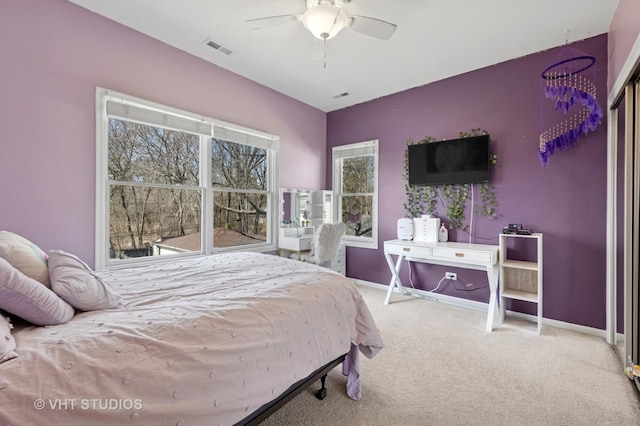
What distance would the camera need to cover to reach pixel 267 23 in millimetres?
2145

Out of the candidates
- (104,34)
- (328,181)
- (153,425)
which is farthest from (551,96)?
(104,34)

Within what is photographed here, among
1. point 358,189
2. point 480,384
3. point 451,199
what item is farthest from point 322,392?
point 358,189

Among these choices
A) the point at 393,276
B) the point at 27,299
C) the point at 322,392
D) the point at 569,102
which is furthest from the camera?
the point at 393,276

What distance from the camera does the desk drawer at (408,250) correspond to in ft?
10.6

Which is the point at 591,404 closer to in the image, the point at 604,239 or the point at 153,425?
the point at 604,239

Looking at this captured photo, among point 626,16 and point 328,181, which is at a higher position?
point 626,16

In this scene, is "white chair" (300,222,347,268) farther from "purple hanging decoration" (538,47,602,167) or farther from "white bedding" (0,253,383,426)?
"purple hanging decoration" (538,47,602,167)

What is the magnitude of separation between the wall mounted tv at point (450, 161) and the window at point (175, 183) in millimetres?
1935

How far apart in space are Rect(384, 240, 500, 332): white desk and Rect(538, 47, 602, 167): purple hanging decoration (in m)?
1.10

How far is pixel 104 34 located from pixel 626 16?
405 cm

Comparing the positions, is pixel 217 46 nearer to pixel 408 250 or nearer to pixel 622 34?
pixel 408 250

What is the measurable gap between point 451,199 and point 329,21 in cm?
243

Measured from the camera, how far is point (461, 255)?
9.70 ft

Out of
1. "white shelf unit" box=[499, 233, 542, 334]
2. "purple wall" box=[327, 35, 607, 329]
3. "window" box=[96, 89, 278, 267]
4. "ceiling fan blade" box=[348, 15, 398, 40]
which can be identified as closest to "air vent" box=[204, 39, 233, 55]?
"window" box=[96, 89, 278, 267]
